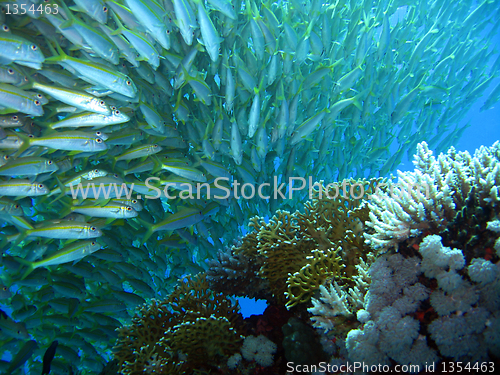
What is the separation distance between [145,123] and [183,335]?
3265 millimetres

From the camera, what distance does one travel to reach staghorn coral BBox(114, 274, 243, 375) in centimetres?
255

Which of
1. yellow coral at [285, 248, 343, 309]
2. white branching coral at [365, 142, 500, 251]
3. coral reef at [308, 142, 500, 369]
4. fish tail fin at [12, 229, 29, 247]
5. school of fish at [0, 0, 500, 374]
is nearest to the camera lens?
coral reef at [308, 142, 500, 369]

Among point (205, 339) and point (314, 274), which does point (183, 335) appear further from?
point (314, 274)

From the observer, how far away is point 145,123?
4180mm

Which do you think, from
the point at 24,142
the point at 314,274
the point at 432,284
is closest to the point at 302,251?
the point at 314,274

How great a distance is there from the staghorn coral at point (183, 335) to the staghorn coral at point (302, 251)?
0.30m

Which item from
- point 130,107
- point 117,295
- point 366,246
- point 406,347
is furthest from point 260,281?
point 117,295

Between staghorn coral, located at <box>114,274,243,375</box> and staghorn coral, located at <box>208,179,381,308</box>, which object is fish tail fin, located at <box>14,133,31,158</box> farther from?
staghorn coral, located at <box>208,179,381,308</box>

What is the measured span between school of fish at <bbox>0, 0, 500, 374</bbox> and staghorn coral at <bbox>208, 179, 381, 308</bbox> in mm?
1565

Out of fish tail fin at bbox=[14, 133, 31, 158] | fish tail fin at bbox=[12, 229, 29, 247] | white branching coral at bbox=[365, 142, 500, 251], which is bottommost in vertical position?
white branching coral at bbox=[365, 142, 500, 251]

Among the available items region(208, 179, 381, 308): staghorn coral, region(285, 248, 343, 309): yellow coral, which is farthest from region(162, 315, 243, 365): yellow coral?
region(285, 248, 343, 309): yellow coral

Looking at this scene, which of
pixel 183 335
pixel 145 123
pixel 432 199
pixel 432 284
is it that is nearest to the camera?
pixel 432 284

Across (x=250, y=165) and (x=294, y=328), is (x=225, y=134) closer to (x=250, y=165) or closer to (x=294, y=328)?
(x=250, y=165)

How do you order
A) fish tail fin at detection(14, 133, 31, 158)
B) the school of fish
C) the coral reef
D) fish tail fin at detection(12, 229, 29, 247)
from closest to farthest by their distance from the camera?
the coral reef, the school of fish, fish tail fin at detection(14, 133, 31, 158), fish tail fin at detection(12, 229, 29, 247)
